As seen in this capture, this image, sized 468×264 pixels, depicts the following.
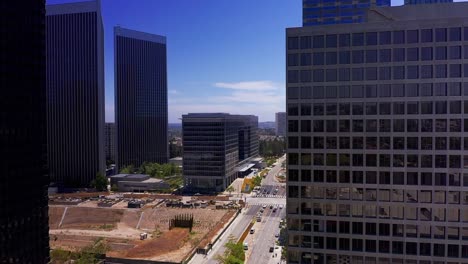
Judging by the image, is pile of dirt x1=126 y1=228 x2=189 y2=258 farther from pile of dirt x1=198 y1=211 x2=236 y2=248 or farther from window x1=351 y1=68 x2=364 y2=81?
window x1=351 y1=68 x2=364 y2=81

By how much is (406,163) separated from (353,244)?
13.1 meters

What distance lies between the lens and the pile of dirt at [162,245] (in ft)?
305

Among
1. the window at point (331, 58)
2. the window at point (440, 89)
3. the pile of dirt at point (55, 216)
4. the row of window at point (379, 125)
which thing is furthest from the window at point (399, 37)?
the pile of dirt at point (55, 216)

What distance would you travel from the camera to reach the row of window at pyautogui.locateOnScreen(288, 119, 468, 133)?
160 feet

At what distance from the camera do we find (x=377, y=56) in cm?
5022

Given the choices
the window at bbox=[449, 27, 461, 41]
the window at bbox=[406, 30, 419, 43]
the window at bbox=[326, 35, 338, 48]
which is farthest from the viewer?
the window at bbox=[326, 35, 338, 48]

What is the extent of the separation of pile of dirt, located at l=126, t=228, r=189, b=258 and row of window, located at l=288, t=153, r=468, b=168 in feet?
180

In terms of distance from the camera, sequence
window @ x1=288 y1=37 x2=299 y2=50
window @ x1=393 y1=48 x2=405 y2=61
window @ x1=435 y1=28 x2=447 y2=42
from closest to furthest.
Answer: window @ x1=435 y1=28 x2=447 y2=42 < window @ x1=393 y1=48 x2=405 y2=61 < window @ x1=288 y1=37 x2=299 y2=50

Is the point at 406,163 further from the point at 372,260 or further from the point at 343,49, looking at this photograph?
the point at 343,49

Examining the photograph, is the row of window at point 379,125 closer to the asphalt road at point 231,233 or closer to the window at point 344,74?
the window at point 344,74

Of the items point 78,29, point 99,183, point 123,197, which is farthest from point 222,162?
point 78,29

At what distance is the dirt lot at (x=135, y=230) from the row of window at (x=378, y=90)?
5471 centimetres

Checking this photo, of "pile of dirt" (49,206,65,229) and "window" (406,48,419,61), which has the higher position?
"window" (406,48,419,61)

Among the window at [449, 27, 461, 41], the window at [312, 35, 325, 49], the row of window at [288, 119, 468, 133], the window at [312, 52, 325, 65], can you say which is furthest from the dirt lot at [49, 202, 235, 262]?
the window at [449, 27, 461, 41]
